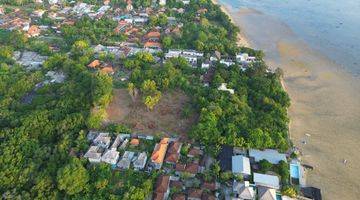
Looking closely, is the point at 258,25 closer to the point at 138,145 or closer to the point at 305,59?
the point at 305,59

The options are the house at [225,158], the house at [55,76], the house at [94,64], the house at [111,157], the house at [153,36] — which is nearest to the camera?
the house at [225,158]

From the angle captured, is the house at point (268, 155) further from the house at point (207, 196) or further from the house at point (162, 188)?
the house at point (162, 188)

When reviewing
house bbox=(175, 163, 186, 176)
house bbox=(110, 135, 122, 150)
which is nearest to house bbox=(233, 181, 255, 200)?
house bbox=(175, 163, 186, 176)

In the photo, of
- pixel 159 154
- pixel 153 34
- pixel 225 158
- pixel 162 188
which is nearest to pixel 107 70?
pixel 153 34

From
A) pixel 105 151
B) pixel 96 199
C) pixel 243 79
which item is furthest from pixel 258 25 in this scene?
pixel 96 199

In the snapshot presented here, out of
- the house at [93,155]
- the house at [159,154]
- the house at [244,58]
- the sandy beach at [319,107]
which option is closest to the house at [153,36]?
the house at [244,58]

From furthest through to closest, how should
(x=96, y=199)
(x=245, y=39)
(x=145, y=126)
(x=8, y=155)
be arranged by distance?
(x=245, y=39), (x=145, y=126), (x=8, y=155), (x=96, y=199)

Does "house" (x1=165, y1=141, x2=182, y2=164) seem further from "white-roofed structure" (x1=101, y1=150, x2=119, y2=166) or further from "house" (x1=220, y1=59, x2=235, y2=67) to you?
"house" (x1=220, y1=59, x2=235, y2=67)
